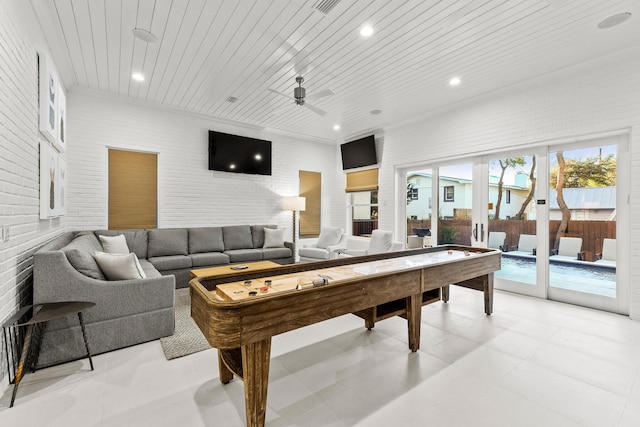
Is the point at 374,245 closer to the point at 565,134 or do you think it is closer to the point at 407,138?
the point at 407,138

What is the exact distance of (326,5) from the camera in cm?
250

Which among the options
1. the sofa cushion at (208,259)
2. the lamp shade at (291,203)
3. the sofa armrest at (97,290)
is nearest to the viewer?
the sofa armrest at (97,290)

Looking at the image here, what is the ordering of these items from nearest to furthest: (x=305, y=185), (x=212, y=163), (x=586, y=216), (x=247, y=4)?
(x=247, y=4) < (x=586, y=216) < (x=212, y=163) < (x=305, y=185)

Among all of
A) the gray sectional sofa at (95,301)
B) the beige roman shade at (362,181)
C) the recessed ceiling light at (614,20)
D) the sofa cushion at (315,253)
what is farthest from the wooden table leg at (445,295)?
the gray sectional sofa at (95,301)

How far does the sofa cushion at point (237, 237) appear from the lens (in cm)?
556

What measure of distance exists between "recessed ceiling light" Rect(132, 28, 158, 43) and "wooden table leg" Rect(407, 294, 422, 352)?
365cm

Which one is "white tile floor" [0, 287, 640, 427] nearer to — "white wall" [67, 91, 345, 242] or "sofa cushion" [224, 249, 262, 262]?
"sofa cushion" [224, 249, 262, 262]

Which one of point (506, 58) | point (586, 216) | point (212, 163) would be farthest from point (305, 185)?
point (586, 216)

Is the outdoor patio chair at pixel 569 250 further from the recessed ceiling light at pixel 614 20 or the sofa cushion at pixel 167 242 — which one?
the sofa cushion at pixel 167 242

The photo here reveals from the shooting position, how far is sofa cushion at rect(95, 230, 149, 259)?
179 inches

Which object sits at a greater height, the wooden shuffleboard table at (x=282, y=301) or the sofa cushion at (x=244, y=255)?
the wooden shuffleboard table at (x=282, y=301)

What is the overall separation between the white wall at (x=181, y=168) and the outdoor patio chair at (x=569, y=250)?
4.49m

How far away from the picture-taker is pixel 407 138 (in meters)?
Result: 5.77

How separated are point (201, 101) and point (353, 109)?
263 centimetres
